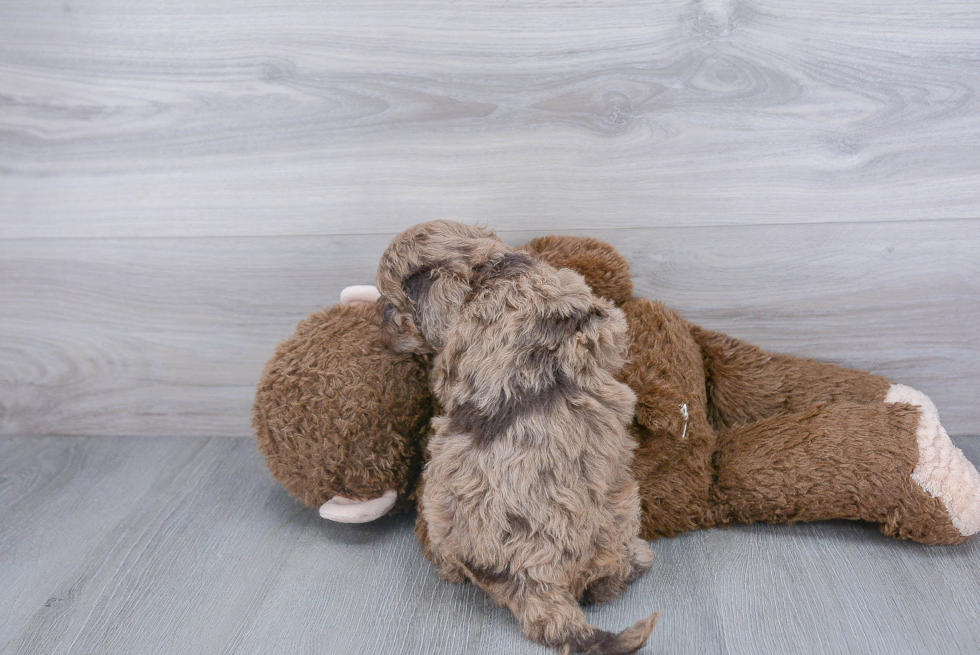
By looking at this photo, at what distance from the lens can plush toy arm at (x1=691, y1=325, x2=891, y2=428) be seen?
1111 millimetres

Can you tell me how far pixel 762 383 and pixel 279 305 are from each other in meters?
0.80

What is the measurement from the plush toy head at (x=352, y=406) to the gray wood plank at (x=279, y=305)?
0.16 metres

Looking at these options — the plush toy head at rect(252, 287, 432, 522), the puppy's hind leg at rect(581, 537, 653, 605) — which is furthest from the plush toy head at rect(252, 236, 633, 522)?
the puppy's hind leg at rect(581, 537, 653, 605)

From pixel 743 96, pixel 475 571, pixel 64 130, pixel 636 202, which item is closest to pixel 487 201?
pixel 636 202

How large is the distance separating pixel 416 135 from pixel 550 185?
0.73 ft

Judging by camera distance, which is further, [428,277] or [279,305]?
[279,305]

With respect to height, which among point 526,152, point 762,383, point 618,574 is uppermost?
point 526,152

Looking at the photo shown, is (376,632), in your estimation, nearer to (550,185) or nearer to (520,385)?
(520,385)

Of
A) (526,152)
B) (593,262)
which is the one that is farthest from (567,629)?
(526,152)

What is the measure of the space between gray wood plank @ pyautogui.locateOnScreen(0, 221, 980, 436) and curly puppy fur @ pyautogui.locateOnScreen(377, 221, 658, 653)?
1.08ft

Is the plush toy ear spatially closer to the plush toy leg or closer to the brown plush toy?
the brown plush toy

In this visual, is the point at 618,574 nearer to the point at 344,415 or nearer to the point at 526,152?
the point at 344,415

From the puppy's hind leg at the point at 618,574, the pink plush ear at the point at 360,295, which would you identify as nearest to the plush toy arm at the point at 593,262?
the pink plush ear at the point at 360,295

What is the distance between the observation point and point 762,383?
1.12 meters
